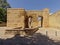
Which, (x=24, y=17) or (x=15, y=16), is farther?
(x=24, y=17)

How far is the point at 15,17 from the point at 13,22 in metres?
0.88

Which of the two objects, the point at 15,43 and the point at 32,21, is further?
the point at 32,21

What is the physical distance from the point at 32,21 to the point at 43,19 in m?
2.32

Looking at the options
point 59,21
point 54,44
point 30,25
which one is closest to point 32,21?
point 30,25

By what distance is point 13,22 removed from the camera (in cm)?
2234

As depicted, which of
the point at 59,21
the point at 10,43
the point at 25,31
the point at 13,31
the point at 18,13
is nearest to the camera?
the point at 10,43

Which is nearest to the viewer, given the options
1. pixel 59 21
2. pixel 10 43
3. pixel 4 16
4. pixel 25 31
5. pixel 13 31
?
pixel 10 43

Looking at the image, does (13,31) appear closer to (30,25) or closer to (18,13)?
(18,13)

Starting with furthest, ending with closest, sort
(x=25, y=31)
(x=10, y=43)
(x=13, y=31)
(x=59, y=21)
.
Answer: (x=59, y=21), (x=25, y=31), (x=13, y=31), (x=10, y=43)

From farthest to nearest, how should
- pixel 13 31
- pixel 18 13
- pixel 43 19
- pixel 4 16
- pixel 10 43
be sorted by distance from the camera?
pixel 4 16 < pixel 43 19 < pixel 18 13 < pixel 13 31 < pixel 10 43

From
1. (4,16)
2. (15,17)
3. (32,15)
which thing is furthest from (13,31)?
(4,16)

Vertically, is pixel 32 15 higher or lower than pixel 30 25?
higher

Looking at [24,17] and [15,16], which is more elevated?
[15,16]

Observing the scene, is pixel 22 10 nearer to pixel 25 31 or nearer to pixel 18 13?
pixel 18 13
